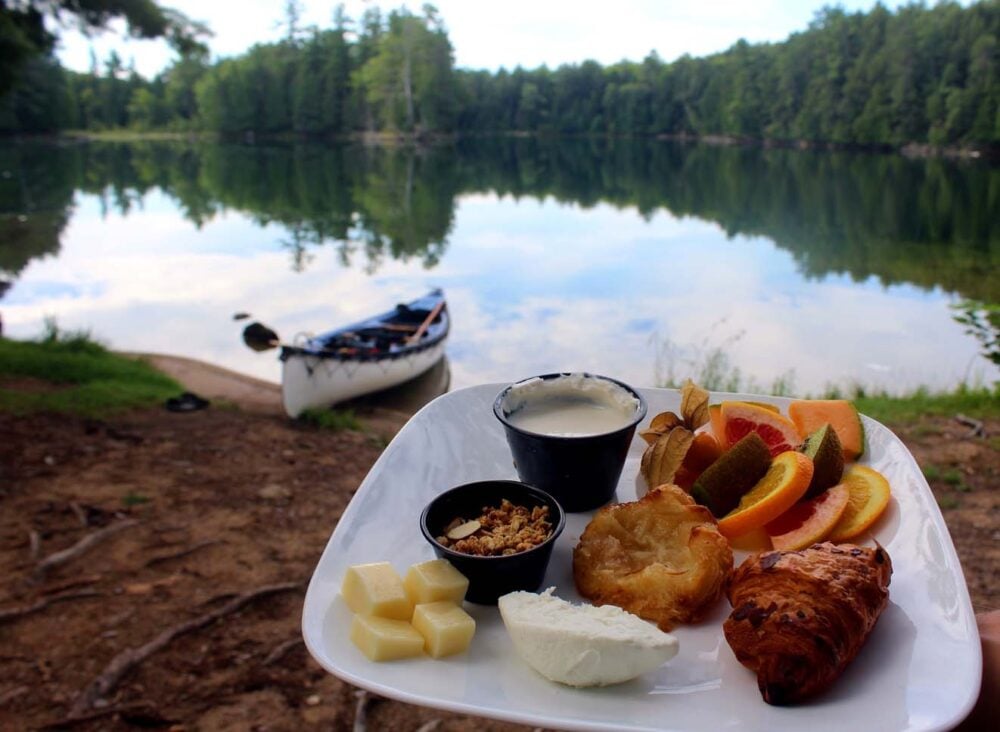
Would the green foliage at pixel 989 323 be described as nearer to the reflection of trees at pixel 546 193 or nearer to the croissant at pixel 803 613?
the croissant at pixel 803 613

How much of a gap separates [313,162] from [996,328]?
187ft

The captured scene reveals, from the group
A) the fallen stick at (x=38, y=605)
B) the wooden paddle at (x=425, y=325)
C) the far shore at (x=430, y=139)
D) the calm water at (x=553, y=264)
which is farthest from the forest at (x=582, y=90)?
the fallen stick at (x=38, y=605)

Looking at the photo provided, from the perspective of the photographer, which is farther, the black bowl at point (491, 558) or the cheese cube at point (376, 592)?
the black bowl at point (491, 558)

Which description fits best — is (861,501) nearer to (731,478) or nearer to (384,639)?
(731,478)

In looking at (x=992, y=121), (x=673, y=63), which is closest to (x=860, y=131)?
(x=992, y=121)

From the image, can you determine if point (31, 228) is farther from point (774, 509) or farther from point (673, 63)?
point (673, 63)

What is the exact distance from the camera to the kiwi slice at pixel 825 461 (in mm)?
2387

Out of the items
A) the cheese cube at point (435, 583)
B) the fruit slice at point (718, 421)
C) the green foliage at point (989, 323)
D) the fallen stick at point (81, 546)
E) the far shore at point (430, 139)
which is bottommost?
the fallen stick at point (81, 546)

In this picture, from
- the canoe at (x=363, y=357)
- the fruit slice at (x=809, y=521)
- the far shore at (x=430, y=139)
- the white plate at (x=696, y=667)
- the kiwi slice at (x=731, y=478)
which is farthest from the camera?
the far shore at (x=430, y=139)

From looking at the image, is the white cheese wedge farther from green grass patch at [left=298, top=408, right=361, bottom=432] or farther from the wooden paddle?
the wooden paddle

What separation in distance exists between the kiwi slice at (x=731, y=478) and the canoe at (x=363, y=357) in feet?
34.8

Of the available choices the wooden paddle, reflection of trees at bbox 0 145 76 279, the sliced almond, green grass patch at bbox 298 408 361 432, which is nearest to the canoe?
the wooden paddle

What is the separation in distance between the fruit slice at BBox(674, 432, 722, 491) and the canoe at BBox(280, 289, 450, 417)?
10425 mm

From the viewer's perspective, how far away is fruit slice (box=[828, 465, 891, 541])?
86.0 inches
